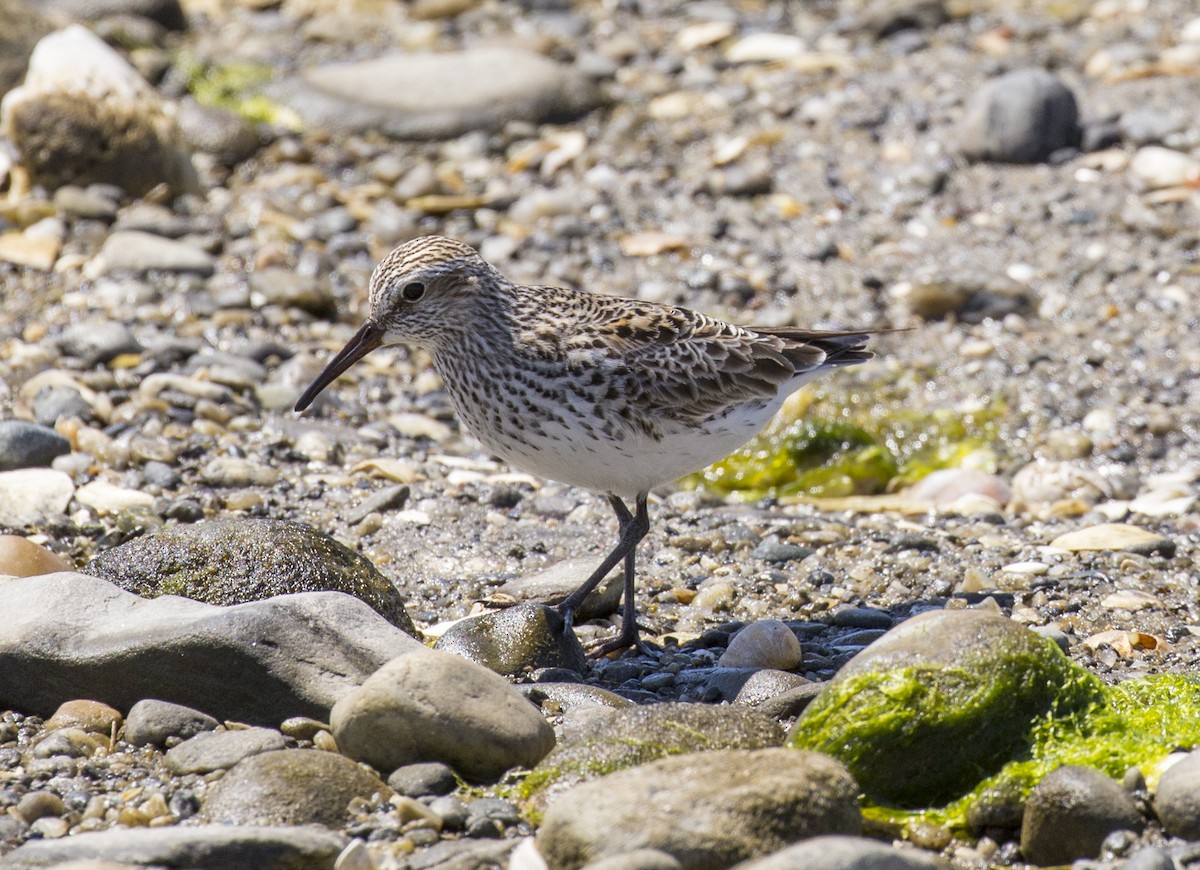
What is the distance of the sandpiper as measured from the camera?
681cm

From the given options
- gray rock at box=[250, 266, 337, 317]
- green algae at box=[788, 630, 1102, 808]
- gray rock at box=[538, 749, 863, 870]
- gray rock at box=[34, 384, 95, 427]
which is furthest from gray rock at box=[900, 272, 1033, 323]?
gray rock at box=[538, 749, 863, 870]

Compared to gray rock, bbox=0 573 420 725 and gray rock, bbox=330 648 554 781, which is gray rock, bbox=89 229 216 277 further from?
gray rock, bbox=330 648 554 781

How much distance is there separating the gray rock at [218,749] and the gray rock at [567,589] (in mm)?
2053

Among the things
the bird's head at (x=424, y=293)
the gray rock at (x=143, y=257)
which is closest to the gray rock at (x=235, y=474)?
the bird's head at (x=424, y=293)

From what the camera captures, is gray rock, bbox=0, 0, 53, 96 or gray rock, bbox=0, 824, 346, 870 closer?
gray rock, bbox=0, 824, 346, 870

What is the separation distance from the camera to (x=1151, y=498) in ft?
29.0

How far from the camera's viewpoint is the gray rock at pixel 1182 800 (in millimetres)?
5000

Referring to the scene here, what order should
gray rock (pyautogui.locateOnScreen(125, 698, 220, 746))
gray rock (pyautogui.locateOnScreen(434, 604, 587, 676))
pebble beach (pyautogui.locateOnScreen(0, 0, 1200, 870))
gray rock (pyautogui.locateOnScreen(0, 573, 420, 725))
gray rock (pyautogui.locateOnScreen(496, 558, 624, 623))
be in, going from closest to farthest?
1. pebble beach (pyautogui.locateOnScreen(0, 0, 1200, 870))
2. gray rock (pyautogui.locateOnScreen(125, 698, 220, 746))
3. gray rock (pyautogui.locateOnScreen(0, 573, 420, 725))
4. gray rock (pyautogui.locateOnScreen(434, 604, 587, 676))
5. gray rock (pyautogui.locateOnScreen(496, 558, 624, 623))

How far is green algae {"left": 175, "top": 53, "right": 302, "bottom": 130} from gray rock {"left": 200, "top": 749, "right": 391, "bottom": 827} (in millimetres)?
9051

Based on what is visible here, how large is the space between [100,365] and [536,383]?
13.9 ft

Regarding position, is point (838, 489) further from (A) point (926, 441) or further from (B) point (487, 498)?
(B) point (487, 498)

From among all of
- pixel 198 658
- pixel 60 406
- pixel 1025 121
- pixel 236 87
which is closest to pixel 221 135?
pixel 236 87

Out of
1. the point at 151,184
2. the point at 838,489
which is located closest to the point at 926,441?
the point at 838,489

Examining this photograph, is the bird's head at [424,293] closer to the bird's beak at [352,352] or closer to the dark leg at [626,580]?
the bird's beak at [352,352]
